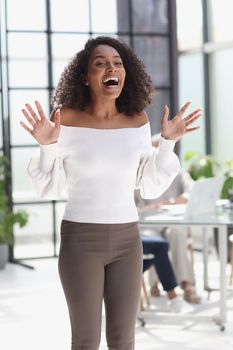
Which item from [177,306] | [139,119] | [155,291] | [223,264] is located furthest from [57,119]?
[155,291]

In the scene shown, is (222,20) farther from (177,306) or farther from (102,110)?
(102,110)

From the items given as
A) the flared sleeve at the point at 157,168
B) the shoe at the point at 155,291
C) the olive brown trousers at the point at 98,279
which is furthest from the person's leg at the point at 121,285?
the shoe at the point at 155,291

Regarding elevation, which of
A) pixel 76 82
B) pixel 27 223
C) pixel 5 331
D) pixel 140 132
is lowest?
pixel 5 331

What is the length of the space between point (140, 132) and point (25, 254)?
4905mm

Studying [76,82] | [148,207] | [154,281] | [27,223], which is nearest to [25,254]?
[27,223]

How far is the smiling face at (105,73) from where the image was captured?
2707 mm

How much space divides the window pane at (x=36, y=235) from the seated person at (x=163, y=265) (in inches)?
88.2

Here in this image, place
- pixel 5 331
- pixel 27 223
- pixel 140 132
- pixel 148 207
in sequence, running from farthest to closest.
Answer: pixel 27 223 < pixel 148 207 < pixel 5 331 < pixel 140 132

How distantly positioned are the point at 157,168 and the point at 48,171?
0.39 meters

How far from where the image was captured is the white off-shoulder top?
2.65 metres

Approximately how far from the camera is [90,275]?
8.55ft

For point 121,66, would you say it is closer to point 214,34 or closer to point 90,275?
point 90,275

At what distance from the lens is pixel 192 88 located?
8398 mm

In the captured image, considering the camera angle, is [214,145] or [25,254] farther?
[214,145]
